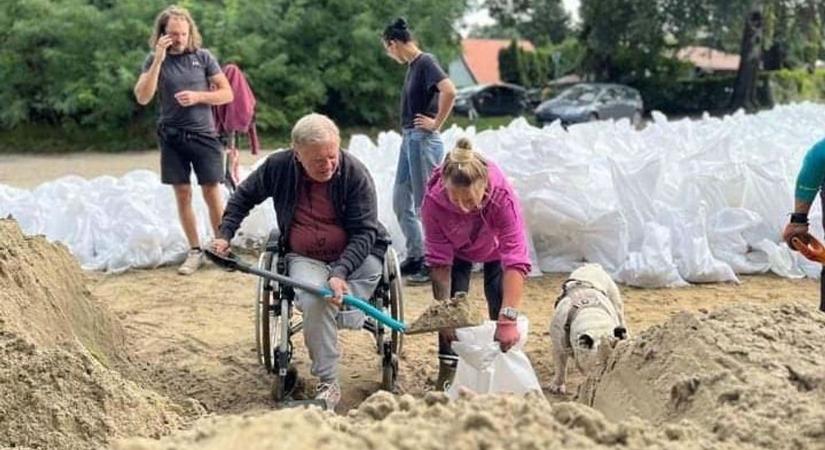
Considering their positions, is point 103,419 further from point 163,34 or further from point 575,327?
point 163,34

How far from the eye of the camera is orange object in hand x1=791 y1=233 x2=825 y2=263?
13.6ft

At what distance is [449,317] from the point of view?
4113 millimetres

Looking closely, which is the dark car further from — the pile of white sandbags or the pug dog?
the pug dog

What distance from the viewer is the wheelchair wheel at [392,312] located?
175 inches

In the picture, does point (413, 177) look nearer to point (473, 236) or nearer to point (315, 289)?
point (473, 236)

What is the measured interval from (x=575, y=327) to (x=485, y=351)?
1.48 feet

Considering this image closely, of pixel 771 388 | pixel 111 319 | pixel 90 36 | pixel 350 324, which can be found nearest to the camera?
pixel 771 388

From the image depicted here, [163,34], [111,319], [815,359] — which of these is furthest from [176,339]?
[815,359]

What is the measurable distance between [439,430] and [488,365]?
1984mm

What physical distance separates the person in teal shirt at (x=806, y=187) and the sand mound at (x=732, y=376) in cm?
127

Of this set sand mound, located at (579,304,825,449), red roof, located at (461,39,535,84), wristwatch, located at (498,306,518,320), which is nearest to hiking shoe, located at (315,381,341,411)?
wristwatch, located at (498,306,518,320)

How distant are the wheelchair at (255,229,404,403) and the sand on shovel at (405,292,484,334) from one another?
317 mm

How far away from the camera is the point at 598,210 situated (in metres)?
6.91

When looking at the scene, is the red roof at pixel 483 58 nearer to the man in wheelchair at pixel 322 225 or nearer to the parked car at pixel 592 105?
the parked car at pixel 592 105
